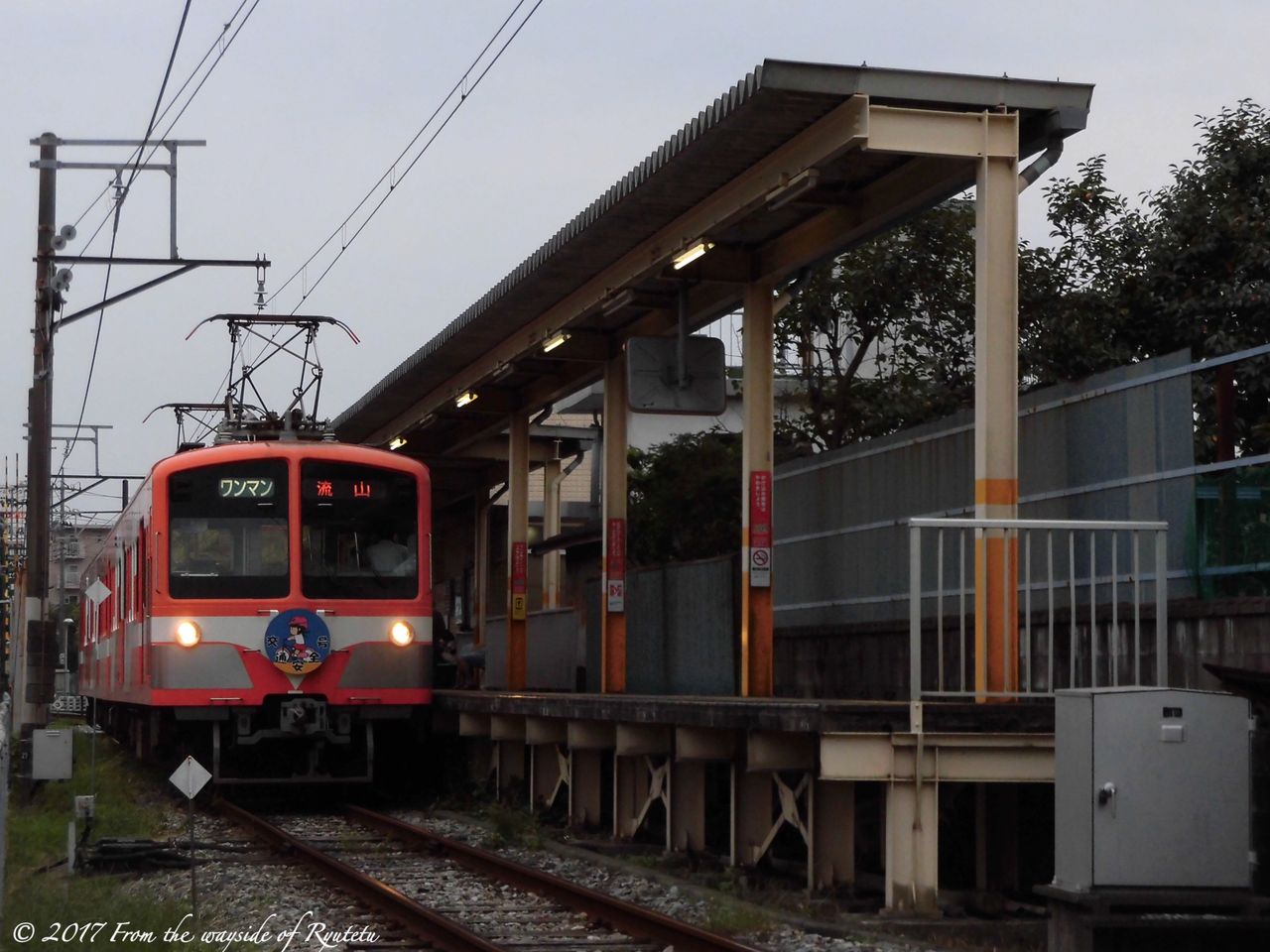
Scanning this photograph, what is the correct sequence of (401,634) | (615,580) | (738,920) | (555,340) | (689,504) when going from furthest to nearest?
(689,504), (615,580), (555,340), (401,634), (738,920)

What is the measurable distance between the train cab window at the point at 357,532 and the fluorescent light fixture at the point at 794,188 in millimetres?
5260

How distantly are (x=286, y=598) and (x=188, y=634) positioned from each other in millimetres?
838

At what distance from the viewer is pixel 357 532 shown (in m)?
16.3

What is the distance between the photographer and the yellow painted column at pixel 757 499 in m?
14.1

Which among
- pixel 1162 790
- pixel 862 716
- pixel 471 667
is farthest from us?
pixel 471 667

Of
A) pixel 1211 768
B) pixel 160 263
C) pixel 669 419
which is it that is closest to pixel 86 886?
pixel 1211 768

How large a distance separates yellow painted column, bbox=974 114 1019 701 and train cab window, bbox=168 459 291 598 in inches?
275

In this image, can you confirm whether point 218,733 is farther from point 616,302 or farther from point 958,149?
point 958,149

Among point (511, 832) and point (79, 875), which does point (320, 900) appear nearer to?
point (79, 875)

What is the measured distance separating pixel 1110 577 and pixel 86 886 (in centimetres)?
602

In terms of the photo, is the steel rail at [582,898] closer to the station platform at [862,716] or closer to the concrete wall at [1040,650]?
the station platform at [862,716]

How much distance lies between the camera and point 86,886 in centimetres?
1082

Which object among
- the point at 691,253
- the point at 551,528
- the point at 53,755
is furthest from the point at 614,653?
the point at 551,528

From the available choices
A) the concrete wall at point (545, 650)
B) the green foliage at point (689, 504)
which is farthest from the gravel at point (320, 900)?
the green foliage at point (689, 504)
